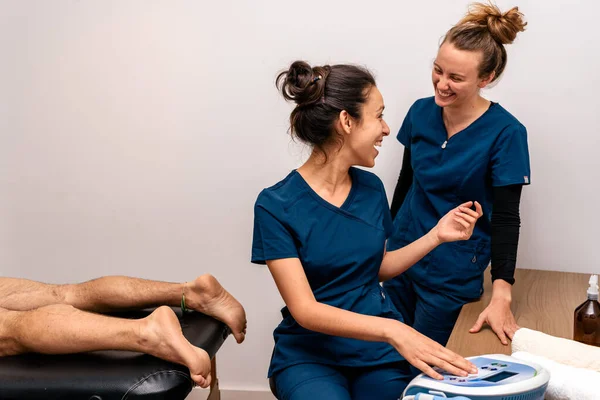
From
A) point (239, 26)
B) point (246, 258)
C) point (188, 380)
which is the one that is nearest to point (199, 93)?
point (239, 26)

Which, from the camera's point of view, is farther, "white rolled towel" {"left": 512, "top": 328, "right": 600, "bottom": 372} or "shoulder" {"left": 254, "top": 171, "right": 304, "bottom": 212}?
"shoulder" {"left": 254, "top": 171, "right": 304, "bottom": 212}

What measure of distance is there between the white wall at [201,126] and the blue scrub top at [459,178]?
50 cm

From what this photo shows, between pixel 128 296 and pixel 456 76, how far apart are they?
1173mm

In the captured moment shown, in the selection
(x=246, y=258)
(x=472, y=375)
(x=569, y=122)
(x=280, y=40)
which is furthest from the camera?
(x=246, y=258)

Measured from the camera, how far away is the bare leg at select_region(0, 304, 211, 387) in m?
1.88

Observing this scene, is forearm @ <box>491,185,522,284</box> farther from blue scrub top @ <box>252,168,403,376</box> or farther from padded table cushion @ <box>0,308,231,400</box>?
padded table cushion @ <box>0,308,231,400</box>

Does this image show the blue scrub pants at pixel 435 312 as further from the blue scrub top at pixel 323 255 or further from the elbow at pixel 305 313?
the elbow at pixel 305 313

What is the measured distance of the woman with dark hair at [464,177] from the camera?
2041 millimetres

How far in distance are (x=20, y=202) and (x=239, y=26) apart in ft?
4.00

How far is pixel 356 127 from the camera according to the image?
1883 mm

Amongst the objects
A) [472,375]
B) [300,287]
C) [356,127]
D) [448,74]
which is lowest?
[472,375]

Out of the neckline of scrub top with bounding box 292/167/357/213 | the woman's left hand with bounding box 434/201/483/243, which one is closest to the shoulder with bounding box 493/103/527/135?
the woman's left hand with bounding box 434/201/483/243

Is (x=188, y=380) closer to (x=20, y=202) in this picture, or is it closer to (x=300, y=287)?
(x=300, y=287)

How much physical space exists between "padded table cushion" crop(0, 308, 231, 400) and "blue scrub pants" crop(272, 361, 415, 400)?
272 mm
